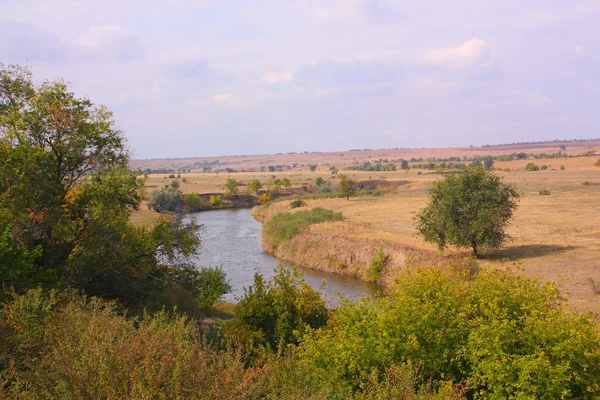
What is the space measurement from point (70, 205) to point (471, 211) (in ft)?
84.2

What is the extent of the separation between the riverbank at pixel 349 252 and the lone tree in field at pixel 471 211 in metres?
2.05

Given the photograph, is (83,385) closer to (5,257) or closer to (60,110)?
(5,257)

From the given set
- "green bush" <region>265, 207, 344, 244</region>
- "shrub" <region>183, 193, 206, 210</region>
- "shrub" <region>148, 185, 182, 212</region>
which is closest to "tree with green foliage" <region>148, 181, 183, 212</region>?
"shrub" <region>148, 185, 182, 212</region>

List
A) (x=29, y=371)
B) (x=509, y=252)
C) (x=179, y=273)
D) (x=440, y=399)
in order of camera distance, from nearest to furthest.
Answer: (x=440, y=399)
(x=29, y=371)
(x=179, y=273)
(x=509, y=252)

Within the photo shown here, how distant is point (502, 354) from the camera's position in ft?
36.2

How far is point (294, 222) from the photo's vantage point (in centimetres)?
5506

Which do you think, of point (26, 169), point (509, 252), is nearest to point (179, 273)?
point (26, 169)

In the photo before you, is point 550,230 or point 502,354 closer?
point 502,354

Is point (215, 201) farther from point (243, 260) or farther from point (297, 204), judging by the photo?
point (243, 260)

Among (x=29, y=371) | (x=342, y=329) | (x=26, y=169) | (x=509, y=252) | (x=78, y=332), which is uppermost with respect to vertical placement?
(x=26, y=169)

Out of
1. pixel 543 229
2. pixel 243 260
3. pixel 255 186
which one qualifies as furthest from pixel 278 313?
pixel 255 186

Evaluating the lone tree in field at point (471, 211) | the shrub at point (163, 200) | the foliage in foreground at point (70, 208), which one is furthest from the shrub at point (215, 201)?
the foliage in foreground at point (70, 208)

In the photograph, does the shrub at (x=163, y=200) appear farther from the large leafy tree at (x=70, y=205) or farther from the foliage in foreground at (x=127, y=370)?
the foliage in foreground at (x=127, y=370)

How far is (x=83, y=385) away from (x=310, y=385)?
4.75 m
